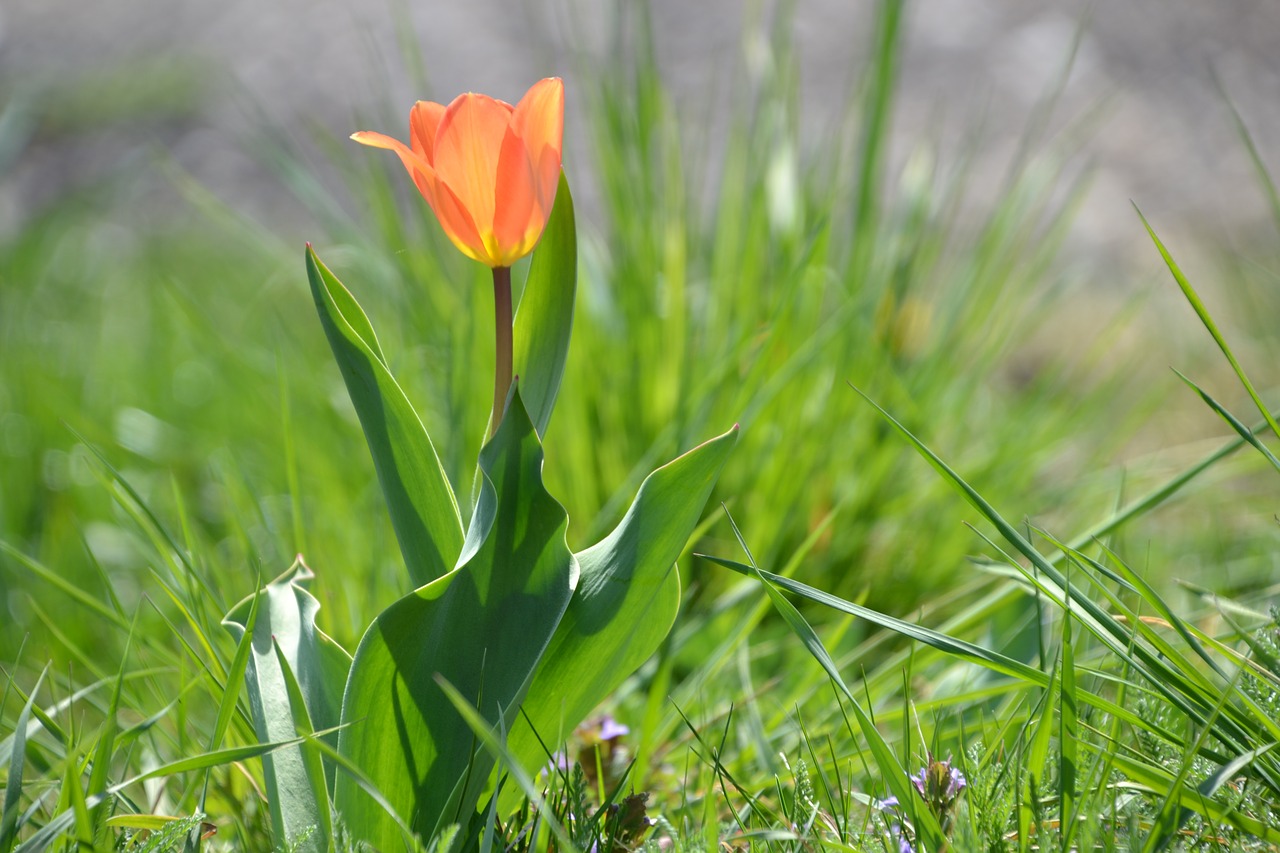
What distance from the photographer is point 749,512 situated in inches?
40.8

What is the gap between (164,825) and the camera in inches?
18.8

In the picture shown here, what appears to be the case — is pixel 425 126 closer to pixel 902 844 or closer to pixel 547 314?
pixel 547 314

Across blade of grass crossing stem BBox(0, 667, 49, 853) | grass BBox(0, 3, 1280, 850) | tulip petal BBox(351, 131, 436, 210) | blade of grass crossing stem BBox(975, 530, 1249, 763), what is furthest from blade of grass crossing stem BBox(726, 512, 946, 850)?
blade of grass crossing stem BBox(0, 667, 49, 853)

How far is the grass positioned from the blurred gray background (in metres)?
1.03

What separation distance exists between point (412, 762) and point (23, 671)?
766mm

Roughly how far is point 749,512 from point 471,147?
0.67 metres

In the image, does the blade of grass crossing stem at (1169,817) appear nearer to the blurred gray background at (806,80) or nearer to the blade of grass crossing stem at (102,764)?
the blade of grass crossing stem at (102,764)

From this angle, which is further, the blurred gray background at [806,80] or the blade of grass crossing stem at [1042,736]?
the blurred gray background at [806,80]

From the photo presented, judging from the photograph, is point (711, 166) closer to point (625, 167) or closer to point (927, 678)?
point (625, 167)

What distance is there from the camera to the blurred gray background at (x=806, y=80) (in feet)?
8.66

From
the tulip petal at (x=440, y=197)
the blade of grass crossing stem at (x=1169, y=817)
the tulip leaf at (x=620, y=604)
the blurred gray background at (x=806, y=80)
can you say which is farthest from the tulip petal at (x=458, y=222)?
the blurred gray background at (x=806, y=80)

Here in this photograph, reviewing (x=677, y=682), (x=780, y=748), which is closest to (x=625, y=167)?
(x=677, y=682)

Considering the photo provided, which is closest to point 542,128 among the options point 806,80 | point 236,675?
point 236,675

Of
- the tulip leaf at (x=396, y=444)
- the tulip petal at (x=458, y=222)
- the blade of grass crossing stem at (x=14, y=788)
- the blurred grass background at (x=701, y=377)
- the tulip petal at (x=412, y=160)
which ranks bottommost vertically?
the blurred grass background at (x=701, y=377)
